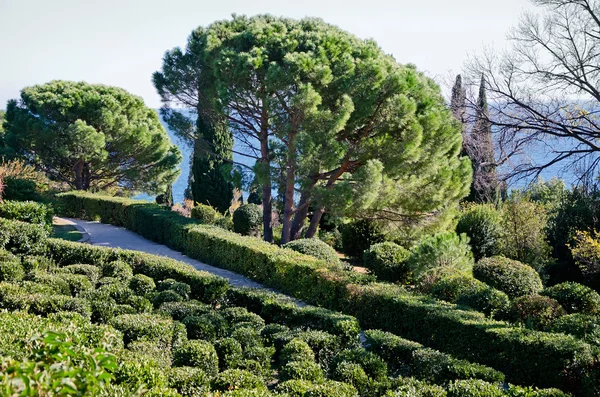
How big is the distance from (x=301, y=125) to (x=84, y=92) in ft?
45.7

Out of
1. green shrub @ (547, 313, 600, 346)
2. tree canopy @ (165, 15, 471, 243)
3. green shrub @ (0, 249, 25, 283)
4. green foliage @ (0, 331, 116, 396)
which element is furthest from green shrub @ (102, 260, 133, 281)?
green foliage @ (0, 331, 116, 396)

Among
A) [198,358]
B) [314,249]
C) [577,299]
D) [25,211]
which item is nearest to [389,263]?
[314,249]

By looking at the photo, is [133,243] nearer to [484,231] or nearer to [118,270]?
[118,270]

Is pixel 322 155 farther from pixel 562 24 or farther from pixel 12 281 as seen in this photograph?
pixel 12 281

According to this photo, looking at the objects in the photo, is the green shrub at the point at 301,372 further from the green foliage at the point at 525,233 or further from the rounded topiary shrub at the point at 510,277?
the green foliage at the point at 525,233

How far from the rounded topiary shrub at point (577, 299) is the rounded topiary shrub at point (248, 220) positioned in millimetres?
10199

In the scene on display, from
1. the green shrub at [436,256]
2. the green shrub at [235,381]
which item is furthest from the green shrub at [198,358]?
the green shrub at [436,256]

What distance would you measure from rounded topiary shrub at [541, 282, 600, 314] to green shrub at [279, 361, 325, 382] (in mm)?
5027

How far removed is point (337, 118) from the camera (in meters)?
13.8

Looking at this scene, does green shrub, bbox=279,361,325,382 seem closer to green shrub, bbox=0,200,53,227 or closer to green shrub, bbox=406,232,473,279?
green shrub, bbox=406,232,473,279

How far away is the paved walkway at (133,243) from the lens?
12.4 m

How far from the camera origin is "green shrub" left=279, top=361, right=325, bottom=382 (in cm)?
558

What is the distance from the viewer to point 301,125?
14.6 meters

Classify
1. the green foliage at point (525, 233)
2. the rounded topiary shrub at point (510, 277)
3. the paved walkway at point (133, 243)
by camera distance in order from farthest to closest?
the green foliage at point (525, 233) < the paved walkway at point (133, 243) < the rounded topiary shrub at point (510, 277)
